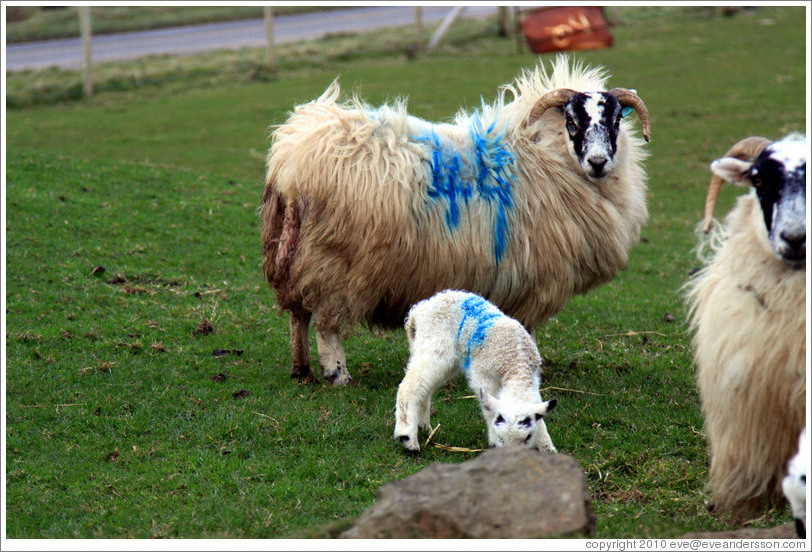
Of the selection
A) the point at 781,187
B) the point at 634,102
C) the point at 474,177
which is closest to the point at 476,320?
the point at 474,177

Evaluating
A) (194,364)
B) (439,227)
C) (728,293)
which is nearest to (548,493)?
(728,293)

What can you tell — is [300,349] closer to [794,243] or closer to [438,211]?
[438,211]

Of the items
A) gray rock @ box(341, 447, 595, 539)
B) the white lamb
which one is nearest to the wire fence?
gray rock @ box(341, 447, 595, 539)

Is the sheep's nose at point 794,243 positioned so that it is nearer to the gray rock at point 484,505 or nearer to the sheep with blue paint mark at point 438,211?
the gray rock at point 484,505

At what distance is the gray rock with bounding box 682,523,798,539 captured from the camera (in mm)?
3649

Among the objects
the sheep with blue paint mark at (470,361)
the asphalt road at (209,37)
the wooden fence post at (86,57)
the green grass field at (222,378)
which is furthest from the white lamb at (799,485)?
the asphalt road at (209,37)

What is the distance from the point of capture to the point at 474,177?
6016mm

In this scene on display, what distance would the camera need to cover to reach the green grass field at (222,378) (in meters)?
4.44

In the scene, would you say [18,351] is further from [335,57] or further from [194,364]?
[335,57]

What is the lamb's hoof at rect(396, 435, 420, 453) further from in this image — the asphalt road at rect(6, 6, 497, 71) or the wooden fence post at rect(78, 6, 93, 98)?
the asphalt road at rect(6, 6, 497, 71)

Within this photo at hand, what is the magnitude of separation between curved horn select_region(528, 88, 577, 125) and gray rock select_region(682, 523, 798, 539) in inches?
136

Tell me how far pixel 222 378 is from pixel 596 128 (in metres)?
3.09

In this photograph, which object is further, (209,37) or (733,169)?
(209,37)

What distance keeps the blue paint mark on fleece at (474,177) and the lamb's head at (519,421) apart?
1635 millimetres
